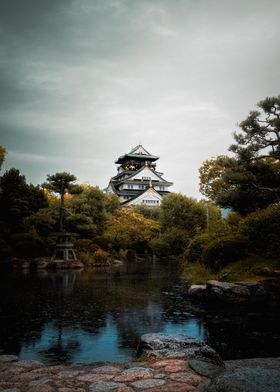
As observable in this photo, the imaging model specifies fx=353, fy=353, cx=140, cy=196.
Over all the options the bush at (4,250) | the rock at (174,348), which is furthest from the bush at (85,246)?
the rock at (174,348)

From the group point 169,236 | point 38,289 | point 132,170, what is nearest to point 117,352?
point 38,289

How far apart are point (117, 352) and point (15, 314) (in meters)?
4.90

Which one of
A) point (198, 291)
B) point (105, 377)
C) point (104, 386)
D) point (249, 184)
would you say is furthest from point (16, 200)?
point (104, 386)

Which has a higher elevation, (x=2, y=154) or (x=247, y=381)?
(x=2, y=154)

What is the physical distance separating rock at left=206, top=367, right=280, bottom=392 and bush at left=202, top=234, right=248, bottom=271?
35.0 feet

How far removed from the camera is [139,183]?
70750 millimetres

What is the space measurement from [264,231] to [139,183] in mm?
57398

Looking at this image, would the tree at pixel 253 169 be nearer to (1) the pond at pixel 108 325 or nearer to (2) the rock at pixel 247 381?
(1) the pond at pixel 108 325

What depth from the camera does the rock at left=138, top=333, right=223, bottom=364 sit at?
5.50 meters

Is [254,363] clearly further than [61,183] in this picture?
No

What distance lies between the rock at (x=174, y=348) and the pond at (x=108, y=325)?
28.4 inches

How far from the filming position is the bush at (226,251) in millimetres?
14601

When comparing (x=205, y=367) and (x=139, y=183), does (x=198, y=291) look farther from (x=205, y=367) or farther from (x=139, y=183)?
(x=139, y=183)

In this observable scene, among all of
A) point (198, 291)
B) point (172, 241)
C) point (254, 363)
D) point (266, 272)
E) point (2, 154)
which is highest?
point (2, 154)
